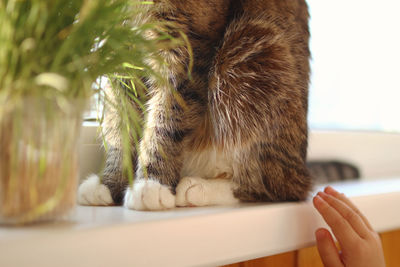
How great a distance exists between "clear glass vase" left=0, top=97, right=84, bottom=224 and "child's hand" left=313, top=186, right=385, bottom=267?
53 centimetres

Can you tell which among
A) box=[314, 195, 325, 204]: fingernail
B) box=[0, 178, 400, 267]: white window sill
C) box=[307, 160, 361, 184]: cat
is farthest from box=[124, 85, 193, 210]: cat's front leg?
box=[307, 160, 361, 184]: cat

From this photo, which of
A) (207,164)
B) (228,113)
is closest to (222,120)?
(228,113)

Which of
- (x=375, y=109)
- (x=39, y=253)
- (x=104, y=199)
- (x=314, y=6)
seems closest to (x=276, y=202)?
(x=104, y=199)

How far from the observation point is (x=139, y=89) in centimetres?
87

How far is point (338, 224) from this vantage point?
2.49 ft

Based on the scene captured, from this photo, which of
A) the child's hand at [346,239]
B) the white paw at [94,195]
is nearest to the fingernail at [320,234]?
the child's hand at [346,239]

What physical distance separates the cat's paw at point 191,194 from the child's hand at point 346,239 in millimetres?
236

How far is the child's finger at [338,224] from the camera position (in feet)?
2.46

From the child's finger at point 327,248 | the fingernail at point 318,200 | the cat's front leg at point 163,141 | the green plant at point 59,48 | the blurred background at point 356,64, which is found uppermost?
the blurred background at point 356,64

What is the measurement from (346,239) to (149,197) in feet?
1.31

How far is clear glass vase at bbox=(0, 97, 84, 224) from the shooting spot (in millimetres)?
442

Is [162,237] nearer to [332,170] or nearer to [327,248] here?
[327,248]

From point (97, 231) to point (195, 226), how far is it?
0.56 feet

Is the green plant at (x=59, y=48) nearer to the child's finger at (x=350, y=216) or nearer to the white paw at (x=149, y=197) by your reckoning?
the white paw at (x=149, y=197)
